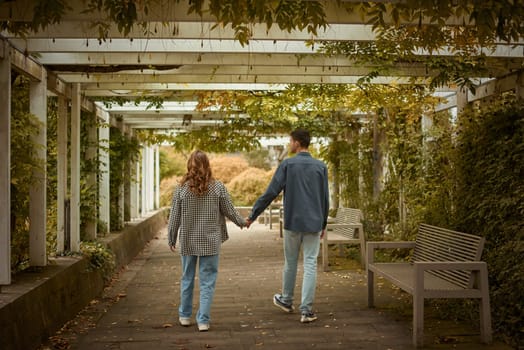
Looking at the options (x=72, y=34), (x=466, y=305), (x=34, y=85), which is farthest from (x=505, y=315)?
(x=34, y=85)

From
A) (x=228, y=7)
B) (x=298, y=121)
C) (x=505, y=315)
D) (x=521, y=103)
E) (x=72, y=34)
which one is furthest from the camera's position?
(x=298, y=121)

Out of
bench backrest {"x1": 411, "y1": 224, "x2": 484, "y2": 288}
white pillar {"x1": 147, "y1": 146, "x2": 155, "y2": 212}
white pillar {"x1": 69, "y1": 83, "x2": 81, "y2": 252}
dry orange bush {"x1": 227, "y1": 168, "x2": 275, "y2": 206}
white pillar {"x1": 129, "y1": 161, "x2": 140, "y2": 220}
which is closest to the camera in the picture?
bench backrest {"x1": 411, "y1": 224, "x2": 484, "y2": 288}

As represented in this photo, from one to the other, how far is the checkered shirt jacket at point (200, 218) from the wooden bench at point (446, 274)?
5.54 ft

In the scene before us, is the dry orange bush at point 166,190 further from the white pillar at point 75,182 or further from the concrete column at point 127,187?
the white pillar at point 75,182

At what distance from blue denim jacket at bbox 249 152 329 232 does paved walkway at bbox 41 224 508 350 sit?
96 centimetres

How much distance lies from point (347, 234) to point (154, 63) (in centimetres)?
475

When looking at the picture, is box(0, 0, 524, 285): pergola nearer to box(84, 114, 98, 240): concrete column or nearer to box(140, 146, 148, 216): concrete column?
box(84, 114, 98, 240): concrete column

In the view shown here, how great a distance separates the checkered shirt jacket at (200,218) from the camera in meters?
5.93

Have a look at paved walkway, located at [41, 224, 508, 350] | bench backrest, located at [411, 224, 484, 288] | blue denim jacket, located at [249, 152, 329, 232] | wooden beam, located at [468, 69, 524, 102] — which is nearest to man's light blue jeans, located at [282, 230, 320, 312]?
blue denim jacket, located at [249, 152, 329, 232]

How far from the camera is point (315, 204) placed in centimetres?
635

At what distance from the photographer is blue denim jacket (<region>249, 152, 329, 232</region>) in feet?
20.7

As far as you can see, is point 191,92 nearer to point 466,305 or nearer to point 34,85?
point 34,85

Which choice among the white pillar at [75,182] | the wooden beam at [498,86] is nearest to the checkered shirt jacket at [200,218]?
the white pillar at [75,182]

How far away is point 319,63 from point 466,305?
3.25 m
